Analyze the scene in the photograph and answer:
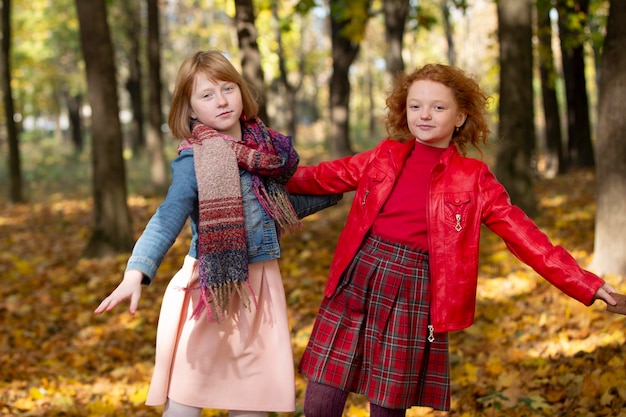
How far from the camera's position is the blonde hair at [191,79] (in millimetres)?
2852

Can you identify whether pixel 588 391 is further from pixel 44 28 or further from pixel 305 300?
pixel 44 28

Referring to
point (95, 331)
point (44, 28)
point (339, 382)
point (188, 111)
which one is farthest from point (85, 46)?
point (44, 28)

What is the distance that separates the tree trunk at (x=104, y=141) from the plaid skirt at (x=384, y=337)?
6.03 m

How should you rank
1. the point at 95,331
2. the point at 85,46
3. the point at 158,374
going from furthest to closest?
the point at 85,46, the point at 95,331, the point at 158,374

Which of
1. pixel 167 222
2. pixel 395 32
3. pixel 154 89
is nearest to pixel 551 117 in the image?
pixel 395 32

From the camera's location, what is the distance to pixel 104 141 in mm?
8383

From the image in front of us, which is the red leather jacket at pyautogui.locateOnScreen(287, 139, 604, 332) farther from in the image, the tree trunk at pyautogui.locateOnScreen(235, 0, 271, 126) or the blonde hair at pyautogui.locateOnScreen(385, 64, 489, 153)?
the tree trunk at pyautogui.locateOnScreen(235, 0, 271, 126)

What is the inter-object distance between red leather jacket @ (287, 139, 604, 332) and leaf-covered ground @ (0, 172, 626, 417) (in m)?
1.31

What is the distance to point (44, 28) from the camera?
23.2 metres

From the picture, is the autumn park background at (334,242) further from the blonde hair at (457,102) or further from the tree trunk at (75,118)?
the tree trunk at (75,118)

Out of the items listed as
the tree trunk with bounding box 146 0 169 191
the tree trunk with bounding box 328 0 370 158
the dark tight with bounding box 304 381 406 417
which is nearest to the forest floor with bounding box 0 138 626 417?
the dark tight with bounding box 304 381 406 417

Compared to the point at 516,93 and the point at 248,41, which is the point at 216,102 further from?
the point at 516,93

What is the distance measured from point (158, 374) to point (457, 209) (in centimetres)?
143

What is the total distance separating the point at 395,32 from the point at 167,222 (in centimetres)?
1110
